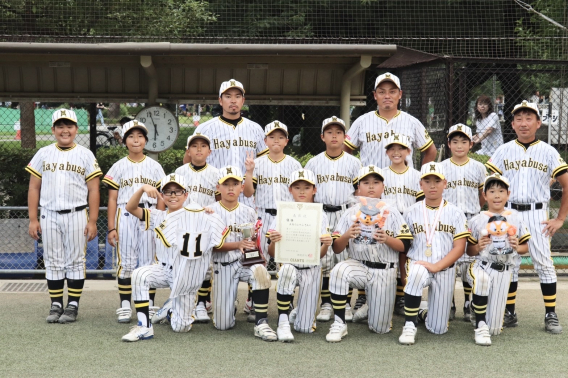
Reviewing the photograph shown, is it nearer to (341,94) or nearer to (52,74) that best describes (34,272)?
(52,74)

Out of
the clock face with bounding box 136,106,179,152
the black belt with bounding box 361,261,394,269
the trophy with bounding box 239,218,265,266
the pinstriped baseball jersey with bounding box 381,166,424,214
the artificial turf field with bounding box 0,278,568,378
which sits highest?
the clock face with bounding box 136,106,179,152

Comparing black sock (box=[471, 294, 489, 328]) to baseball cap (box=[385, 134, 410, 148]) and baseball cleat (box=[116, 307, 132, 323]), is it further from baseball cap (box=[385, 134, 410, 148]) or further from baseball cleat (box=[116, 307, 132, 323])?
baseball cleat (box=[116, 307, 132, 323])

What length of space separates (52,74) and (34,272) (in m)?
2.45

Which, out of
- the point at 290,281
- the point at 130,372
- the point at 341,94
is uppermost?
the point at 341,94

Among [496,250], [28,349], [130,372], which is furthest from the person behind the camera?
[496,250]

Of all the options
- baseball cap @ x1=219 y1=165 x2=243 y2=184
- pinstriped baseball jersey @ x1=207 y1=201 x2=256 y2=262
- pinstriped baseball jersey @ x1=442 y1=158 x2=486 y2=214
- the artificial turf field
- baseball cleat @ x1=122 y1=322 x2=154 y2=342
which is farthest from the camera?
pinstriped baseball jersey @ x1=442 y1=158 x2=486 y2=214

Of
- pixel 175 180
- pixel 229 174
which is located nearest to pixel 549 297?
pixel 229 174

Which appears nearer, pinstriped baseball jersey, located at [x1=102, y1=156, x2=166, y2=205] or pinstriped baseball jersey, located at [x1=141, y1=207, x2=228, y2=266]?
pinstriped baseball jersey, located at [x1=141, y1=207, x2=228, y2=266]

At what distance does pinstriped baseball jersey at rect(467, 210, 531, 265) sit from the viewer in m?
5.44

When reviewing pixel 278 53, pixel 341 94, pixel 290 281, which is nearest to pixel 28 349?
pixel 290 281

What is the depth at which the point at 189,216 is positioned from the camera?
18.0ft

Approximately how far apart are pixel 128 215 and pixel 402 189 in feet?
7.41

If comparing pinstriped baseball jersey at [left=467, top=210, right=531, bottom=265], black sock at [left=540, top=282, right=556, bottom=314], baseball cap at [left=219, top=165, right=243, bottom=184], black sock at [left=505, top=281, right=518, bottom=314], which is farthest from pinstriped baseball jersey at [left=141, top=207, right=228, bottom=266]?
black sock at [left=540, top=282, right=556, bottom=314]

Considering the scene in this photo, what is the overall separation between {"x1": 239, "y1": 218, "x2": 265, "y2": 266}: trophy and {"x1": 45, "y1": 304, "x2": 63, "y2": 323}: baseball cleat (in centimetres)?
159
